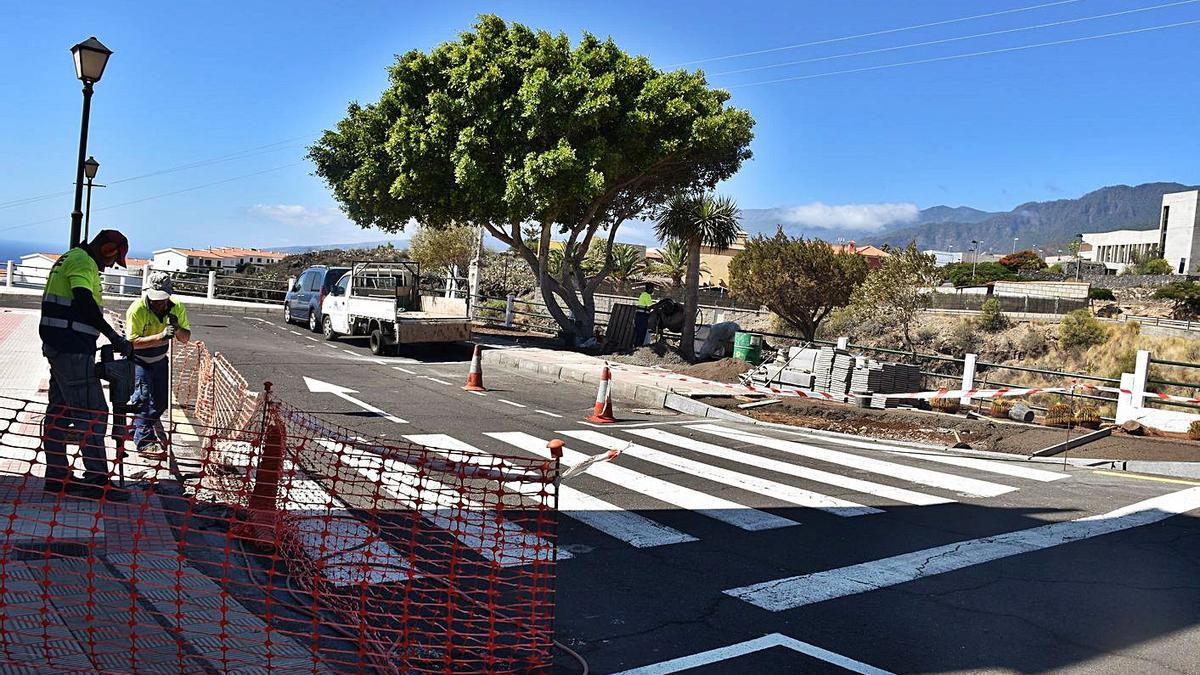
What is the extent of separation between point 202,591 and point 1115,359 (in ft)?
148

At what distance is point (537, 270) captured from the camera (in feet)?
85.3

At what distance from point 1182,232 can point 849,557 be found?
119577 mm

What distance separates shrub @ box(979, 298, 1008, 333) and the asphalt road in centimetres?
3913

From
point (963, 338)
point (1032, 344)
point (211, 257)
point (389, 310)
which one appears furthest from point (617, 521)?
point (211, 257)

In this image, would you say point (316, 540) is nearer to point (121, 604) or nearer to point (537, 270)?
point (121, 604)

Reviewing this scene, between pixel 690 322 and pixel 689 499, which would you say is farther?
pixel 690 322

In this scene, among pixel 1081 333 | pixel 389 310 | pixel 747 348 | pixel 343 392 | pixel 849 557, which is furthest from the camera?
pixel 1081 333

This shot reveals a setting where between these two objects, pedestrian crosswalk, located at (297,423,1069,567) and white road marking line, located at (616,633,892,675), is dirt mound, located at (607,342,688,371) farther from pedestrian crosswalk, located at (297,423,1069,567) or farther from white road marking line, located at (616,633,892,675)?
white road marking line, located at (616,633,892,675)

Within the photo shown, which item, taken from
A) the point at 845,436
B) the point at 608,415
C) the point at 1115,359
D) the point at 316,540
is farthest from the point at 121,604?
the point at 1115,359

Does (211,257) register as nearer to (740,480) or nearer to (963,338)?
(963,338)

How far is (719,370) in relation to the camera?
21219 millimetres

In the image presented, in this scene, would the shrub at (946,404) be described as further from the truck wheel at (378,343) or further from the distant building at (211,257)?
the distant building at (211,257)

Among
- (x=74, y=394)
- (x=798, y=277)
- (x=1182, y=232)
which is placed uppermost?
(x=1182, y=232)

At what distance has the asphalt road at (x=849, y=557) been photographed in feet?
17.6
